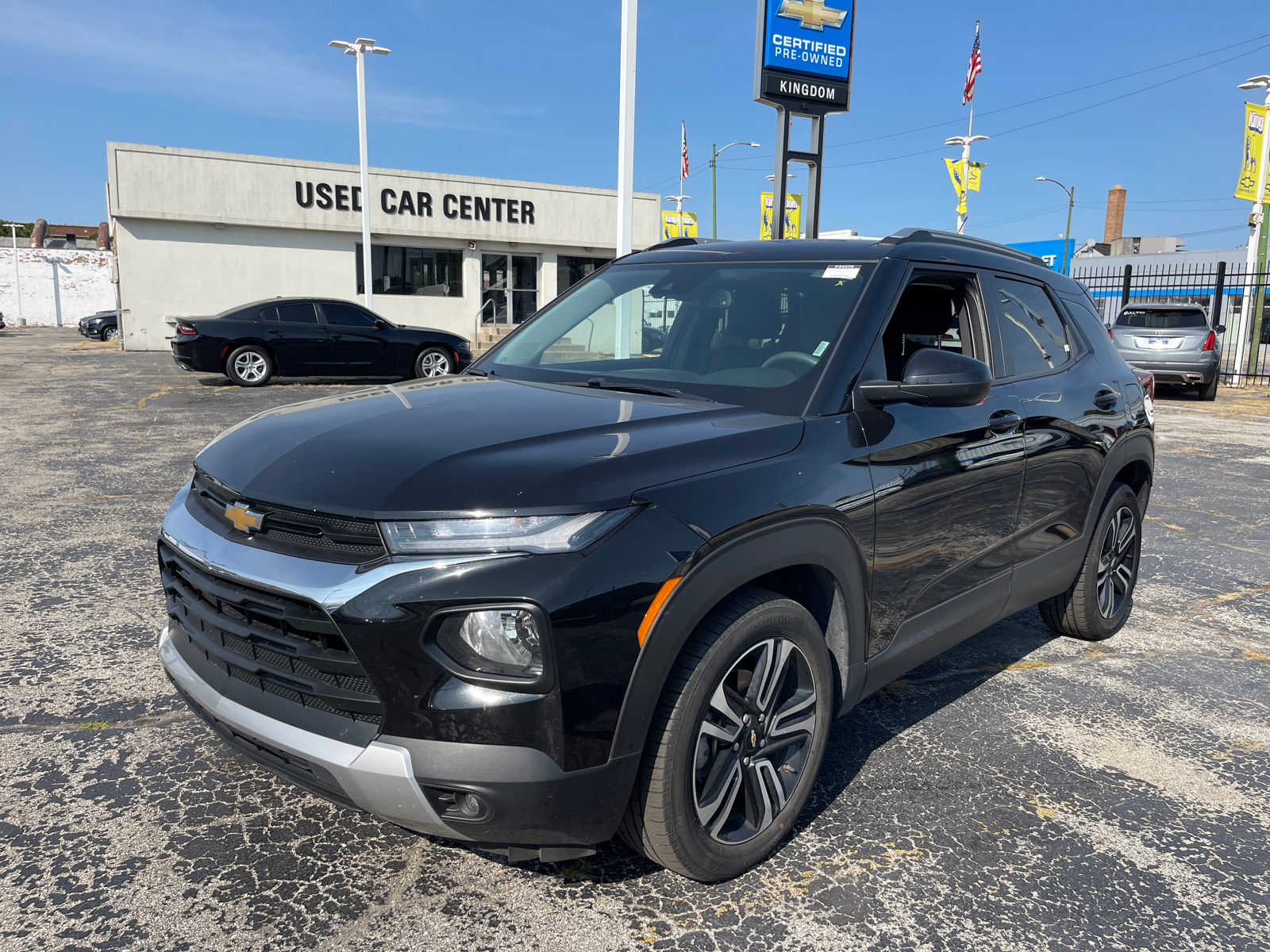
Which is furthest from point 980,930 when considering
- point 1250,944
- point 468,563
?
point 468,563

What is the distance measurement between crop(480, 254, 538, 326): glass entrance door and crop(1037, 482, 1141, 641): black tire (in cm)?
2524

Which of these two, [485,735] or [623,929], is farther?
[623,929]

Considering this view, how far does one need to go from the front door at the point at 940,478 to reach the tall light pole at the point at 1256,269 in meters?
21.0

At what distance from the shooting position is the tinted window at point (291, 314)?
16000mm

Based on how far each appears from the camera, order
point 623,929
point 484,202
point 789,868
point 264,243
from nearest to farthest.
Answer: point 623,929
point 789,868
point 264,243
point 484,202

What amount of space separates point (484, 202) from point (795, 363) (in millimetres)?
26924

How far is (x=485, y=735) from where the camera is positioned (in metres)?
2.01

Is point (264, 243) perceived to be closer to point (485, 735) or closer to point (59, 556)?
point (59, 556)

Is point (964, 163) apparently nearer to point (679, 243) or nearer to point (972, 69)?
point (972, 69)

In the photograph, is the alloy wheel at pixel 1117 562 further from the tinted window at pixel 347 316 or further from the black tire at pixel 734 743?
the tinted window at pixel 347 316

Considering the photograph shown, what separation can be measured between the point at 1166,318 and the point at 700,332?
17150 millimetres

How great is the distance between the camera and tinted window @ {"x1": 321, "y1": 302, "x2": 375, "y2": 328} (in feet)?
53.4

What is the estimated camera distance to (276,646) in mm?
2188

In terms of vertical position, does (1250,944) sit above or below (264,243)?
below
